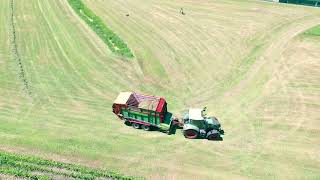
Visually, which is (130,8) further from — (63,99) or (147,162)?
(147,162)

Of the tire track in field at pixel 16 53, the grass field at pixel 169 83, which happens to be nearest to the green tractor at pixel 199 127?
the grass field at pixel 169 83

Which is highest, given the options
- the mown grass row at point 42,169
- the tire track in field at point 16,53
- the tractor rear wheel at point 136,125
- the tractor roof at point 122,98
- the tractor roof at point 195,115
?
the tire track in field at point 16,53

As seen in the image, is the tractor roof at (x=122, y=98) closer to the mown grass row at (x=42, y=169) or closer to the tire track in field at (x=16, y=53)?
the mown grass row at (x=42, y=169)

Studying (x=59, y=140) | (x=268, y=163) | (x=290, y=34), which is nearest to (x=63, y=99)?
(x=59, y=140)

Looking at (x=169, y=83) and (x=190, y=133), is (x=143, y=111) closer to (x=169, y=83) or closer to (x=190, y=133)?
(x=190, y=133)

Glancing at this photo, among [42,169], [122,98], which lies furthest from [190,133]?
[42,169]
